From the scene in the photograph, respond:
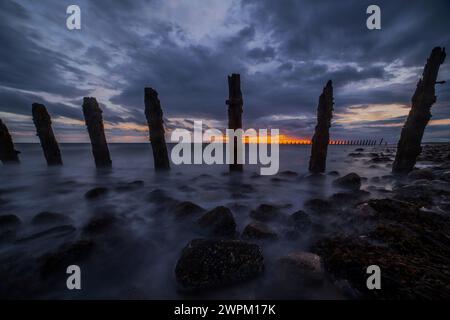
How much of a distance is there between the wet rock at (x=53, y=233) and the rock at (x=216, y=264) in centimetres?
273

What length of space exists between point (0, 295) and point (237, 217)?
12.3 ft

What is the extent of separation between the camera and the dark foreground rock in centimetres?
201

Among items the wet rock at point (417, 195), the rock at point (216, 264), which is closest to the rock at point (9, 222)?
the rock at point (216, 264)

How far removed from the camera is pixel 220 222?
12.2ft

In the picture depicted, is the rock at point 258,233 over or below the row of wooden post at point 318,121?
below

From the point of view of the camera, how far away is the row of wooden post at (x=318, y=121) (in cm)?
799

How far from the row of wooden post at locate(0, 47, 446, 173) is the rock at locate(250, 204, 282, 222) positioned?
15.1ft

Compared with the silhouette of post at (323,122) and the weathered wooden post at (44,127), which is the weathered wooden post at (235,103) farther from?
the weathered wooden post at (44,127)

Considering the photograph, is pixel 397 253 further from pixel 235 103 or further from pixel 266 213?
pixel 235 103

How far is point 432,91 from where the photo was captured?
794 centimetres

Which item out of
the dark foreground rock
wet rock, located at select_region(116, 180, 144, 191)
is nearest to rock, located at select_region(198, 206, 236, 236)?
the dark foreground rock

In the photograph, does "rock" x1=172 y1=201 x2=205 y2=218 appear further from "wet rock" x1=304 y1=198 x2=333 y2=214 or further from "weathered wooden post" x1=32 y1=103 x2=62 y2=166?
"weathered wooden post" x1=32 y1=103 x2=62 y2=166

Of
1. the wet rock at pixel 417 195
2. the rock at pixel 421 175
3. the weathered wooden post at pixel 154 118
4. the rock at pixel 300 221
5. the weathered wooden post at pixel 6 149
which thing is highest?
the weathered wooden post at pixel 154 118
